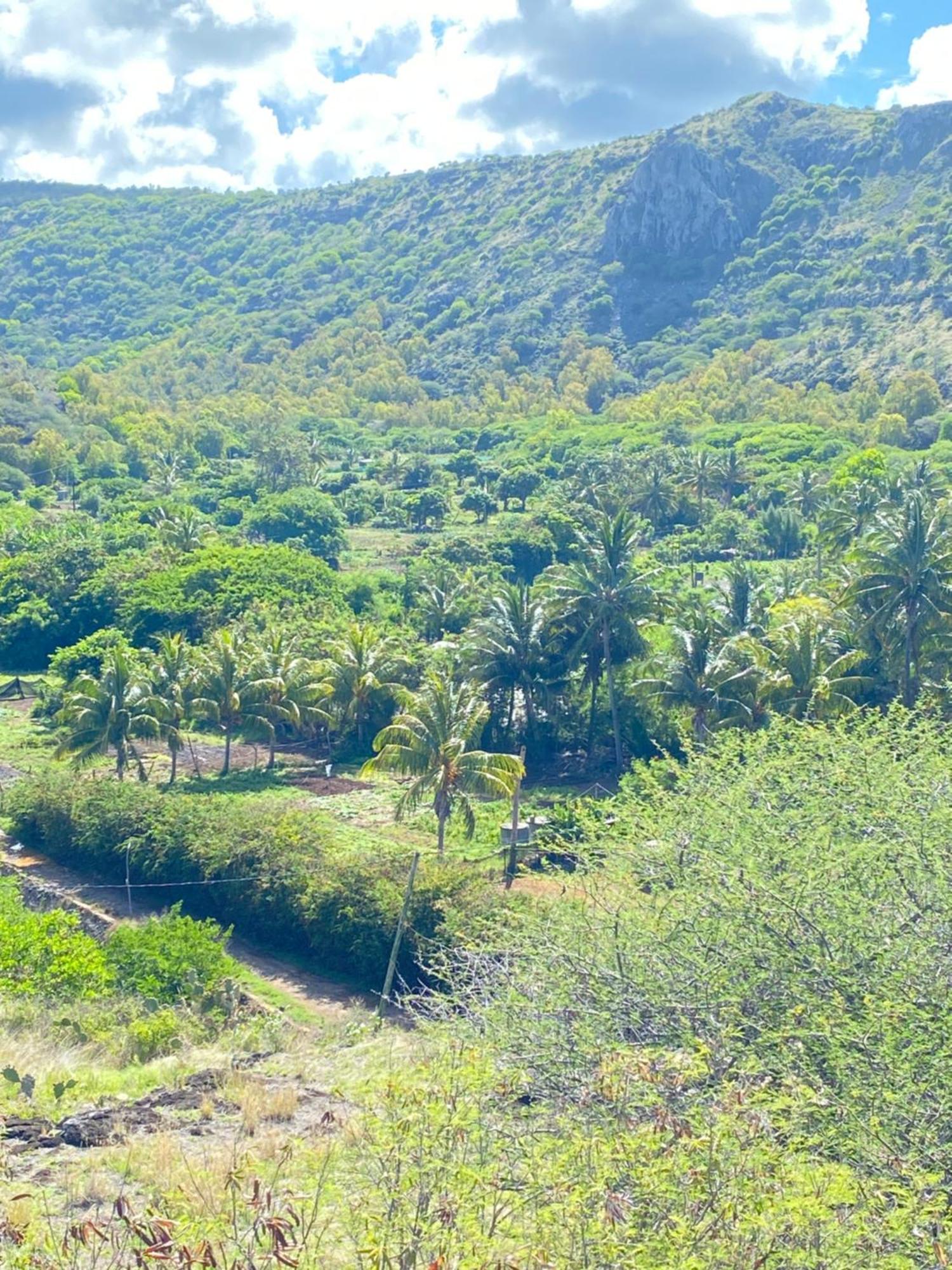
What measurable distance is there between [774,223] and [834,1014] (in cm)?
18381

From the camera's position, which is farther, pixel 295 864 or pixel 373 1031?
pixel 295 864

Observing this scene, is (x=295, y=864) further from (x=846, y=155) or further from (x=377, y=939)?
(x=846, y=155)

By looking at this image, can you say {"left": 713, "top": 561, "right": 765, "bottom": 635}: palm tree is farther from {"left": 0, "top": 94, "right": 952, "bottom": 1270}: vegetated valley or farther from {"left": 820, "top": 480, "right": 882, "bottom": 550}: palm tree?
{"left": 820, "top": 480, "right": 882, "bottom": 550}: palm tree

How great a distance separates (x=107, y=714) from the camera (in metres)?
31.7

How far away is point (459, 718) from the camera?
87.5 ft

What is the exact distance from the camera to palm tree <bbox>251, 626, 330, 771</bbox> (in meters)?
35.3

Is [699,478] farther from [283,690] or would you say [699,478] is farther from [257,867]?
[257,867]

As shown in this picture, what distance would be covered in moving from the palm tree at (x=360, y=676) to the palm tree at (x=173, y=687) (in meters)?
3.75

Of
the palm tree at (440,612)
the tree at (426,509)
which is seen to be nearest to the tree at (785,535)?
the tree at (426,509)

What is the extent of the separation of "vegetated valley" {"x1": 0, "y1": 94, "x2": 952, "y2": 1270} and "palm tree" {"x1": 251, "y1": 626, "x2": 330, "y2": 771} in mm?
A: 124

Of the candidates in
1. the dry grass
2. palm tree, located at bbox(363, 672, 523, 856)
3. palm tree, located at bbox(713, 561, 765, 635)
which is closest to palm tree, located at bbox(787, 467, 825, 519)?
palm tree, located at bbox(713, 561, 765, 635)

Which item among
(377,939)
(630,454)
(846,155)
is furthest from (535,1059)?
(846,155)

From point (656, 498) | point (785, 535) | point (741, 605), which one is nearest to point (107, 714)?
point (741, 605)

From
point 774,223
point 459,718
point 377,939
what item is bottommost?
point 377,939
